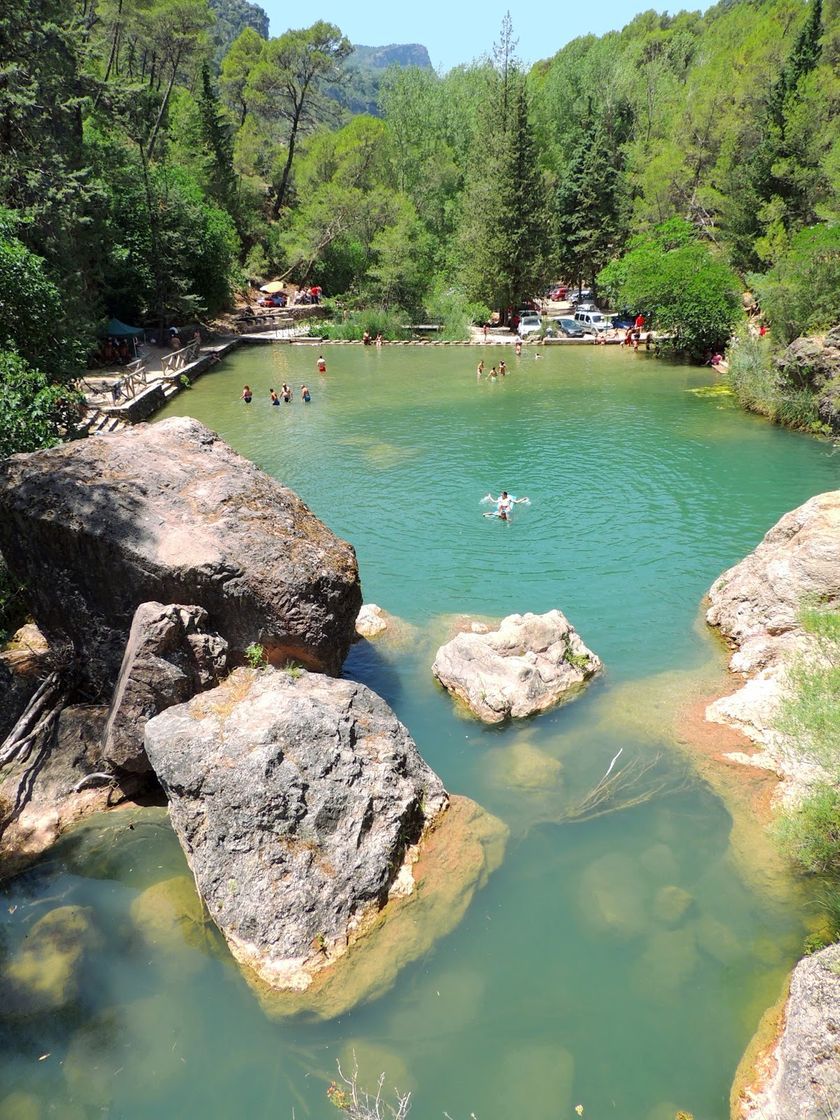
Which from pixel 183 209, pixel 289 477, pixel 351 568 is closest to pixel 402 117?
pixel 183 209

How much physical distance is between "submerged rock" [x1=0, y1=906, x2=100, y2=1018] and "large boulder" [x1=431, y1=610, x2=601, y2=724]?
747cm

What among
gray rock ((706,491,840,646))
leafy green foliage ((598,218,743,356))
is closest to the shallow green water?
gray rock ((706,491,840,646))

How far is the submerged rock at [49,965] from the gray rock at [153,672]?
7.84ft

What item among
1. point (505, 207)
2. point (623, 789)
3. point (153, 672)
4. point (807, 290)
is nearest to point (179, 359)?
point (505, 207)

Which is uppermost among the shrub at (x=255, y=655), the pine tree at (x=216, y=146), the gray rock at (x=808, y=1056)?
the pine tree at (x=216, y=146)

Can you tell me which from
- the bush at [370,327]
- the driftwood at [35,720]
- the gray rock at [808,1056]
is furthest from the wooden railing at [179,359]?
the gray rock at [808,1056]

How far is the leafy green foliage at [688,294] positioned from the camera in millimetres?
44625

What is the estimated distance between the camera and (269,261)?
240ft

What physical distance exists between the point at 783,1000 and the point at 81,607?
1162 cm

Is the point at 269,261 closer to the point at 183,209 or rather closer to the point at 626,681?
the point at 183,209

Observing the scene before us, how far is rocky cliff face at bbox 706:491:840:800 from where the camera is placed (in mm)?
13337

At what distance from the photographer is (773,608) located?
15.9 metres

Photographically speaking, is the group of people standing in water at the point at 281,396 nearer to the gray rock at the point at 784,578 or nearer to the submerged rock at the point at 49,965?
the gray rock at the point at 784,578

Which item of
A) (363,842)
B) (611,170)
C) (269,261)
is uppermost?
(611,170)
